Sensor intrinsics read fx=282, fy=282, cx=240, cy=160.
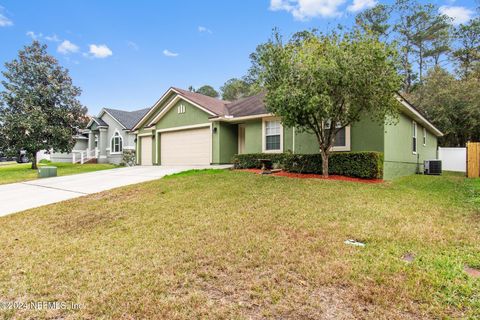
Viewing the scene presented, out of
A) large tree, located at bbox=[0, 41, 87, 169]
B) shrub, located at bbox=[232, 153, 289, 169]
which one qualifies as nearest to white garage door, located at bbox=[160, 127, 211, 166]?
shrub, located at bbox=[232, 153, 289, 169]

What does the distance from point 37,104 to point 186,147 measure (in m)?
12.4

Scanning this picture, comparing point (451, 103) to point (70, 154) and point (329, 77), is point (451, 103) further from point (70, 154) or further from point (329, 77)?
point (70, 154)

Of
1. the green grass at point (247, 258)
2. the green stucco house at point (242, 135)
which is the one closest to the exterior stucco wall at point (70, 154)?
the green stucco house at point (242, 135)

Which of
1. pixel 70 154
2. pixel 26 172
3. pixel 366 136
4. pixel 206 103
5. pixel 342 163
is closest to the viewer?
pixel 342 163

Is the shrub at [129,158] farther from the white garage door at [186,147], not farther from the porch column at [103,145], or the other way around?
the porch column at [103,145]

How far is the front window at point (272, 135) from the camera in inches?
540

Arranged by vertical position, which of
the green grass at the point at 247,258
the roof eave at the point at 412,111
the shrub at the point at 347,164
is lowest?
the green grass at the point at 247,258

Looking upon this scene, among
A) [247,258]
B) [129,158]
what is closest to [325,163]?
[247,258]

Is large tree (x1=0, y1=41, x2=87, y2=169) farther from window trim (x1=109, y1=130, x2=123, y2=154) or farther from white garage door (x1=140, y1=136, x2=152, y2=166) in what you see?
white garage door (x1=140, y1=136, x2=152, y2=166)

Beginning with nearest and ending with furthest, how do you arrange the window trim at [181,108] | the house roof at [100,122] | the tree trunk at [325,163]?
the tree trunk at [325,163] < the window trim at [181,108] < the house roof at [100,122]

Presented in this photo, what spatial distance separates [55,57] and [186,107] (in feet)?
42.0

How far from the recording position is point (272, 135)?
1391 centimetres

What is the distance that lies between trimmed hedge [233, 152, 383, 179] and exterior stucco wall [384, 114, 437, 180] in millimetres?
1360

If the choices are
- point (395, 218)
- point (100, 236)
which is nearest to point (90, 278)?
point (100, 236)
